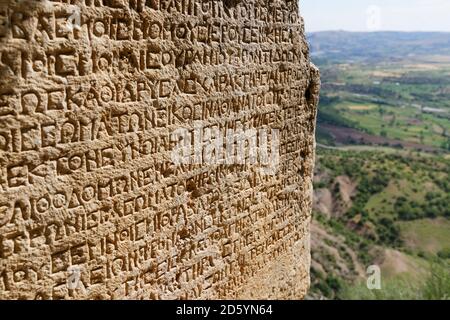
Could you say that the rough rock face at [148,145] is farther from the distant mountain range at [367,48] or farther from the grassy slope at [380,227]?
the distant mountain range at [367,48]

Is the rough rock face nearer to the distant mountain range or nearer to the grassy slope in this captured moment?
the grassy slope

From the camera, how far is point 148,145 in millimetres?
3223

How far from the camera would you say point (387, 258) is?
92.8 feet

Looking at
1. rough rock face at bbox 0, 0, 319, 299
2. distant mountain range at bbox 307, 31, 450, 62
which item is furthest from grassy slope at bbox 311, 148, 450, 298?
distant mountain range at bbox 307, 31, 450, 62

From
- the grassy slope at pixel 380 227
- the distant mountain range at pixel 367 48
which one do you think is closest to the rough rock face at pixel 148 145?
the grassy slope at pixel 380 227

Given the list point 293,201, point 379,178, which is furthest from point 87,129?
point 379,178

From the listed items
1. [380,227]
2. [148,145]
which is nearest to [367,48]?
[380,227]

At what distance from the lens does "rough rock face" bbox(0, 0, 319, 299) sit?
8.66 ft

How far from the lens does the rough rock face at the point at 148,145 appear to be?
264cm

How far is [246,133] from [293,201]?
110 cm

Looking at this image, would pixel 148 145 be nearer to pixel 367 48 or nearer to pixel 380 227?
pixel 380 227
